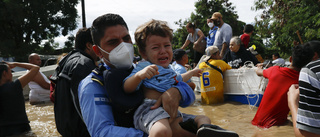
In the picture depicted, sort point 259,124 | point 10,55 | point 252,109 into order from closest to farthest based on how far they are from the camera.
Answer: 1. point 259,124
2. point 252,109
3. point 10,55

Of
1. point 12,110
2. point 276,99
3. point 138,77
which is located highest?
point 138,77

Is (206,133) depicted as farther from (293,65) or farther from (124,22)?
(293,65)

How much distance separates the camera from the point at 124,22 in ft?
6.63

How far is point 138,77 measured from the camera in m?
1.63

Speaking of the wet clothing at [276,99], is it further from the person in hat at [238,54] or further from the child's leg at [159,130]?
the child's leg at [159,130]

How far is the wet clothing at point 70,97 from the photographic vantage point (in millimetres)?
2475

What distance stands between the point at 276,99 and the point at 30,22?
24.4 m

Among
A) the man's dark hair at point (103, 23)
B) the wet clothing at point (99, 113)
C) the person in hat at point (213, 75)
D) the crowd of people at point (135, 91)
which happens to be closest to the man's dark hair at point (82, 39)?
the crowd of people at point (135, 91)

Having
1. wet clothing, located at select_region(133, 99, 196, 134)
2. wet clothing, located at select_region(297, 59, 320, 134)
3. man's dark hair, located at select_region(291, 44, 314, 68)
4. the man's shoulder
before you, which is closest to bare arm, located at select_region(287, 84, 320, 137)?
wet clothing, located at select_region(297, 59, 320, 134)

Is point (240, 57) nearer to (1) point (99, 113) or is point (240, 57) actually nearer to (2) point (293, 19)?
(1) point (99, 113)

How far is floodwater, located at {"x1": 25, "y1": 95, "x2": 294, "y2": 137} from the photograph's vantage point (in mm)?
4094

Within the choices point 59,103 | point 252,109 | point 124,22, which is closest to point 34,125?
point 59,103

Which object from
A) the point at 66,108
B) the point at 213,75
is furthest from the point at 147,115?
the point at 213,75

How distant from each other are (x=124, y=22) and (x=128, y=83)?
0.59 meters
